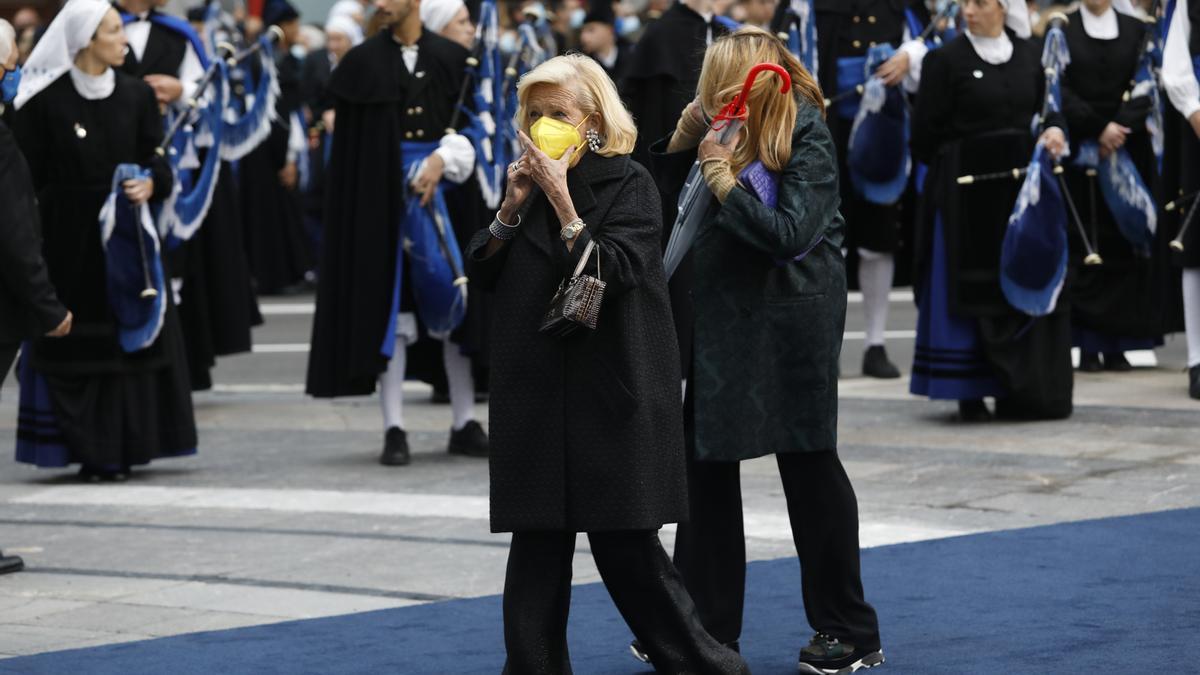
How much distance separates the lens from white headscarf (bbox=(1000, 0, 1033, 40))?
398 inches

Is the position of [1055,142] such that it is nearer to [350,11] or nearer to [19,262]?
[19,262]

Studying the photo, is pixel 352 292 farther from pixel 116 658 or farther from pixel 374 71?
pixel 116 658

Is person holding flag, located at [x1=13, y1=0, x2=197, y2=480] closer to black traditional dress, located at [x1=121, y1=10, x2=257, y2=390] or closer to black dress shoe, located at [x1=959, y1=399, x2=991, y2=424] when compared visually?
black traditional dress, located at [x1=121, y1=10, x2=257, y2=390]

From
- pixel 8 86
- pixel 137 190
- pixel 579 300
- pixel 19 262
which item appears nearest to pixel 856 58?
pixel 137 190

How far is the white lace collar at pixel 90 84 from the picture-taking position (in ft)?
30.3

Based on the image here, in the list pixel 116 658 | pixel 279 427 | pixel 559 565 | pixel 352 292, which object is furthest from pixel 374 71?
pixel 559 565

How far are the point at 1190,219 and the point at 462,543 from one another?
4.21 meters

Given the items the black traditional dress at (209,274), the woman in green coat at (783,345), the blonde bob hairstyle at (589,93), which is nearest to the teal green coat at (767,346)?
the woman in green coat at (783,345)

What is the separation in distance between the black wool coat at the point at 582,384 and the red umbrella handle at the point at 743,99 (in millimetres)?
369

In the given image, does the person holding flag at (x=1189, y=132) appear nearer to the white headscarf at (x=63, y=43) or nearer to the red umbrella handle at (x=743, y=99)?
the white headscarf at (x=63, y=43)

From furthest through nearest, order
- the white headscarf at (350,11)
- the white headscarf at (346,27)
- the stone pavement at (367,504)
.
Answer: the white headscarf at (350,11)
the white headscarf at (346,27)
the stone pavement at (367,504)

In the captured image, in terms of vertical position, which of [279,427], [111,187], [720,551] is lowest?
[279,427]

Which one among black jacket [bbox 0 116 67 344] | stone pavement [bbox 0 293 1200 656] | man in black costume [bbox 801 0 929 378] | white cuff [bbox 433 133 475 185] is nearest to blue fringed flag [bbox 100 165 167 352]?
stone pavement [bbox 0 293 1200 656]

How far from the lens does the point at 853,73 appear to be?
468 inches
